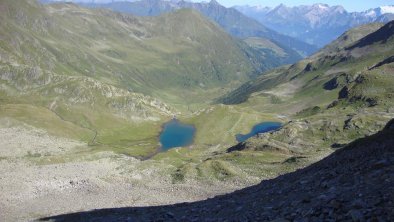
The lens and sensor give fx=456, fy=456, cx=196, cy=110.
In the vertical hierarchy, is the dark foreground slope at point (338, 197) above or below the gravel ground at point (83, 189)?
above

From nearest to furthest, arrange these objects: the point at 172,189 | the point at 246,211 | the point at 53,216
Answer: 1. the point at 246,211
2. the point at 53,216
3. the point at 172,189

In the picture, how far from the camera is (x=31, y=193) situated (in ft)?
415

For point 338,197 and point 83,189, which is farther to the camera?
point 83,189

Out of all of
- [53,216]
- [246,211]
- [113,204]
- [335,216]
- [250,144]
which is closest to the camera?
[335,216]

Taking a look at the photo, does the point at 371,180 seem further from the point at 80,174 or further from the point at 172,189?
the point at 80,174

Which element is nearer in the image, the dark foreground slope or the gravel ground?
the dark foreground slope

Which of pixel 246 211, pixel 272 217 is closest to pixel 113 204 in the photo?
pixel 246 211

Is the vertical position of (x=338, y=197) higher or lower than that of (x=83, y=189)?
higher

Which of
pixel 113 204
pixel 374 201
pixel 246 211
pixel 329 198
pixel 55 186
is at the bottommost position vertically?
pixel 55 186

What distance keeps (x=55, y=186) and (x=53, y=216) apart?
36.1 metres

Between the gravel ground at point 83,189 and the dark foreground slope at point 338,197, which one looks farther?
the gravel ground at point 83,189

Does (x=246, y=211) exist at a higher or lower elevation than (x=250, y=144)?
higher

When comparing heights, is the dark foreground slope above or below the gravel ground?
above

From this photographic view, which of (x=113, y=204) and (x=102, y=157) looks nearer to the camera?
(x=113, y=204)
